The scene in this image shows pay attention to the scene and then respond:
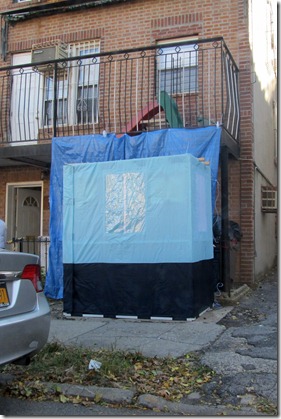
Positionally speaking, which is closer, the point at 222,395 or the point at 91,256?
the point at 222,395

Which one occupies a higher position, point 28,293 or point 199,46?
point 199,46

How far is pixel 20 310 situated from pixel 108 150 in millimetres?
4570

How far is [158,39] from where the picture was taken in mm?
10180

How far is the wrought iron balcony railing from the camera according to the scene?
858 cm

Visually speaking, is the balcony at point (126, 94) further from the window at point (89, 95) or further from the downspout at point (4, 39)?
the downspout at point (4, 39)

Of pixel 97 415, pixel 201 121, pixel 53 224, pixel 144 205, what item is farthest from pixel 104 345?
pixel 201 121

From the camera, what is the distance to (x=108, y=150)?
800cm

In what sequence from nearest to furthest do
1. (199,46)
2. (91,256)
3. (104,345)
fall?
(104,345), (91,256), (199,46)

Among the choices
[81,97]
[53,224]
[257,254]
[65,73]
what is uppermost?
[65,73]

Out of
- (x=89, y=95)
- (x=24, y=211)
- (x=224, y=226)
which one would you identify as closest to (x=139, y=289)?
(x=224, y=226)

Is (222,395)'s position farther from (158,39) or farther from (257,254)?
(158,39)

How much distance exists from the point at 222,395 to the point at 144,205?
130 inches

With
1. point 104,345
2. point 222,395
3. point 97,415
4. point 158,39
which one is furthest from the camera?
point 158,39

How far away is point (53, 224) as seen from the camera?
26.7ft
